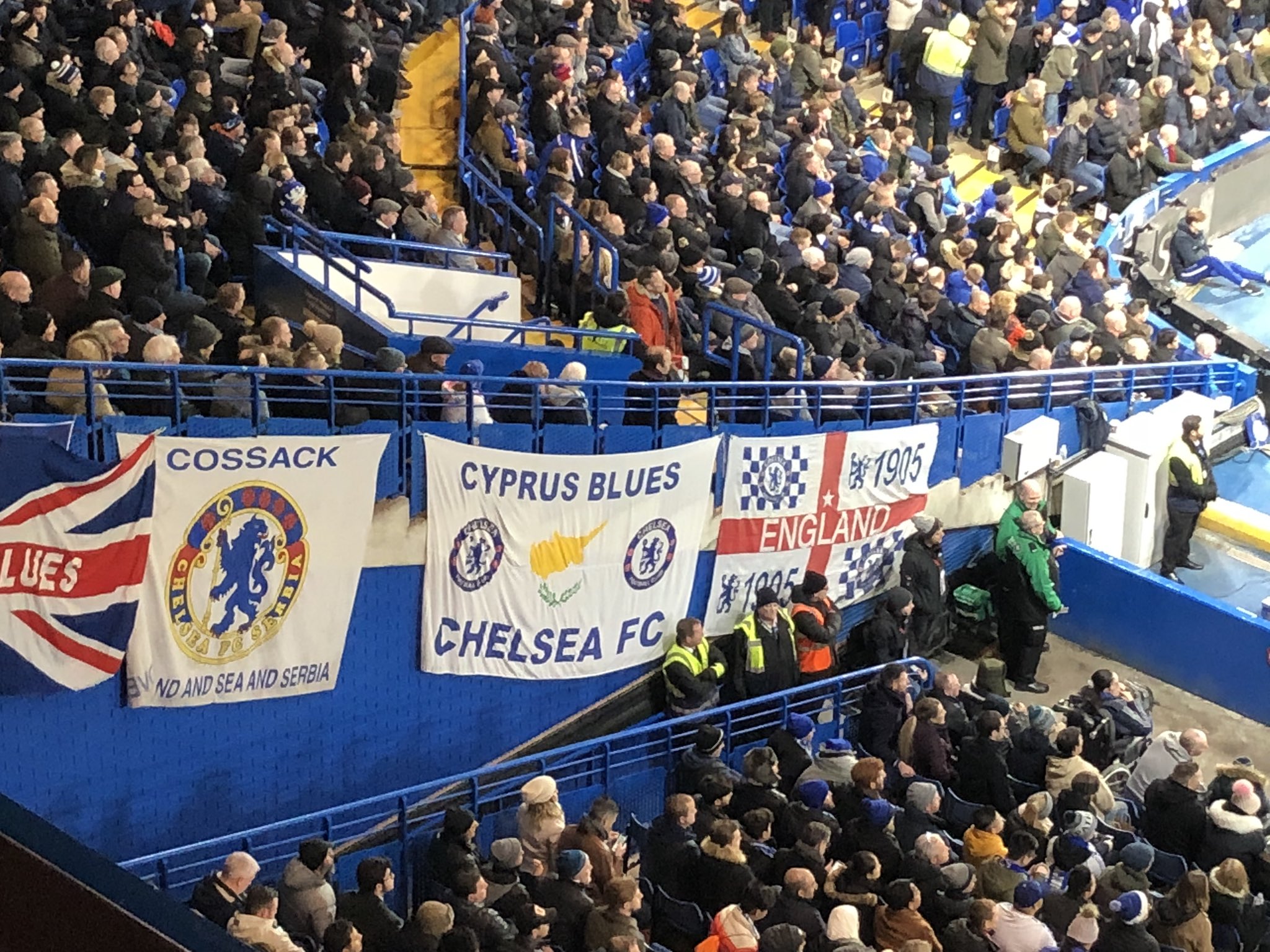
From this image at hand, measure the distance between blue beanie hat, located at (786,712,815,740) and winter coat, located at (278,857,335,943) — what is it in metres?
3.80

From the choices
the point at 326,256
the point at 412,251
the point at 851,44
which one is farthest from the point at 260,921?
the point at 851,44

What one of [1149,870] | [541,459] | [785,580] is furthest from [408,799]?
[1149,870]

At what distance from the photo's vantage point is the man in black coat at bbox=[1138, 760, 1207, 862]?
11078 millimetres

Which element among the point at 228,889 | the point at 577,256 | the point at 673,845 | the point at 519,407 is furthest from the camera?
the point at 577,256

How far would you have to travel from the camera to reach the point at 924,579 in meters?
14.0

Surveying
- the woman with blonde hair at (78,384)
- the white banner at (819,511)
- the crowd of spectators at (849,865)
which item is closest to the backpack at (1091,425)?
the white banner at (819,511)

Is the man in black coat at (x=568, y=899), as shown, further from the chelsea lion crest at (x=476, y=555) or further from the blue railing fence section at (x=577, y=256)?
the blue railing fence section at (x=577, y=256)

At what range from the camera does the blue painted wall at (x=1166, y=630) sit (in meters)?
14.2

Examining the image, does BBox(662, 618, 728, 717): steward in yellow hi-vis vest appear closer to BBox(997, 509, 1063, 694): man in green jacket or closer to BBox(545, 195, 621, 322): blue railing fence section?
BBox(997, 509, 1063, 694): man in green jacket

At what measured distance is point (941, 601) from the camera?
14.1 m

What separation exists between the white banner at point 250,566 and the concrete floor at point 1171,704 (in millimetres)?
6086

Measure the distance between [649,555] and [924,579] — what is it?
2769 mm

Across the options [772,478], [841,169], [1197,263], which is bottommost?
[772,478]

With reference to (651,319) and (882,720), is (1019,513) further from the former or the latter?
(651,319)
